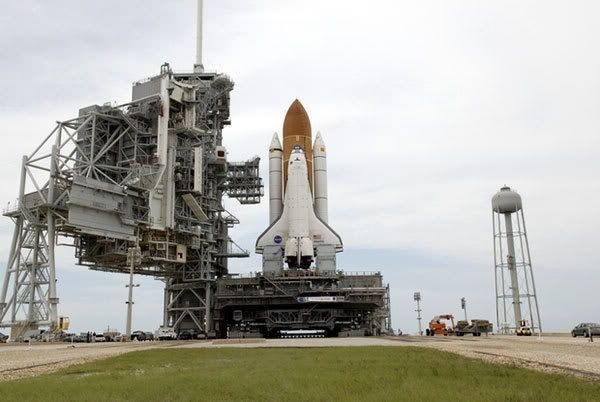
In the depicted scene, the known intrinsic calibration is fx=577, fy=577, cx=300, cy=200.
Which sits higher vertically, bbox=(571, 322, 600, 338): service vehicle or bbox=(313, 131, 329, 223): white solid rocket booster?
bbox=(313, 131, 329, 223): white solid rocket booster

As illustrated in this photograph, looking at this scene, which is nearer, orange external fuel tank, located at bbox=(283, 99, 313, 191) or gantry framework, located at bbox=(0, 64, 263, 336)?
gantry framework, located at bbox=(0, 64, 263, 336)

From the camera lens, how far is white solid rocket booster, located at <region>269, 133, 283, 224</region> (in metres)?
76.6

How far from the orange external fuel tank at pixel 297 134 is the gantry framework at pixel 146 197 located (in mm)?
8947

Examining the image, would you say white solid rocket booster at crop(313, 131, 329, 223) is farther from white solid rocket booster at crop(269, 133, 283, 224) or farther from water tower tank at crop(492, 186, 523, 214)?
water tower tank at crop(492, 186, 523, 214)

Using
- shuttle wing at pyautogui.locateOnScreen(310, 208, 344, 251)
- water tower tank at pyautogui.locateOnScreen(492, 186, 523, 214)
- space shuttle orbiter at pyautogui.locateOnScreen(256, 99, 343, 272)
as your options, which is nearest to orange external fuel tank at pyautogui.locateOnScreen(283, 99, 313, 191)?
space shuttle orbiter at pyautogui.locateOnScreen(256, 99, 343, 272)

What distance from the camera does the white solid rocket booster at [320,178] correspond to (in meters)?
76.3

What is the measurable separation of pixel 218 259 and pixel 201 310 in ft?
27.1

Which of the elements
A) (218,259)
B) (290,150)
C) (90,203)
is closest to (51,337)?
(90,203)

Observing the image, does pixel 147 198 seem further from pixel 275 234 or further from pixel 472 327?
pixel 472 327

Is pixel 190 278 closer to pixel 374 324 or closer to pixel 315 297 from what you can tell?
pixel 315 297

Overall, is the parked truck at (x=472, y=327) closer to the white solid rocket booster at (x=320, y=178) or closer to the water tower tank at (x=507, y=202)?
the water tower tank at (x=507, y=202)

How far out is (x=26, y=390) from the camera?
39.6 ft

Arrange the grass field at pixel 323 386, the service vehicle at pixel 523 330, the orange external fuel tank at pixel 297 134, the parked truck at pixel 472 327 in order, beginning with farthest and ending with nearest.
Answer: the orange external fuel tank at pixel 297 134
the parked truck at pixel 472 327
the service vehicle at pixel 523 330
the grass field at pixel 323 386

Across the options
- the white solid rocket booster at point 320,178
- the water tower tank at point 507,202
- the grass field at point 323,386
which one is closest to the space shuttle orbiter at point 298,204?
the white solid rocket booster at point 320,178
